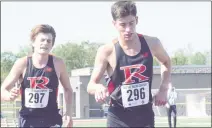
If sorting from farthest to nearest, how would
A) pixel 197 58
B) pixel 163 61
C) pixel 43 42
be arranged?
pixel 197 58, pixel 43 42, pixel 163 61

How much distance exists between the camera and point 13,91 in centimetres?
684

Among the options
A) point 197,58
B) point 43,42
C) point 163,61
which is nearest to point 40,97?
point 43,42

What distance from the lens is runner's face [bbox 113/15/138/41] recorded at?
20.5ft

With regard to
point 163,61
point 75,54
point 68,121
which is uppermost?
point 75,54

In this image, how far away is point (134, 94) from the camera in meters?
6.36

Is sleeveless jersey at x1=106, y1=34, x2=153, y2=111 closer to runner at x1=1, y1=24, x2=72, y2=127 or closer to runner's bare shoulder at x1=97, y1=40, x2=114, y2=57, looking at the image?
runner's bare shoulder at x1=97, y1=40, x2=114, y2=57

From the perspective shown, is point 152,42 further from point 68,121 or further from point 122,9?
point 68,121

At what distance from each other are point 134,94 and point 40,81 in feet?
5.57

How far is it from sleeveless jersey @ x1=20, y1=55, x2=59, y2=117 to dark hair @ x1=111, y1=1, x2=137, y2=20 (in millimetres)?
1682

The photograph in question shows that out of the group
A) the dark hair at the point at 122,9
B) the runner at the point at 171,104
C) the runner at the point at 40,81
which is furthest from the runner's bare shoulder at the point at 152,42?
the runner at the point at 171,104

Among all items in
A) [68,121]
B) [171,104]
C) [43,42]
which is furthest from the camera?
[171,104]

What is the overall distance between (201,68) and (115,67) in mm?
47309

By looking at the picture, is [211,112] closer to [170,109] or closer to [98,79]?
[170,109]

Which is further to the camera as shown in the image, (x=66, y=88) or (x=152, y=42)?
(x=66, y=88)
